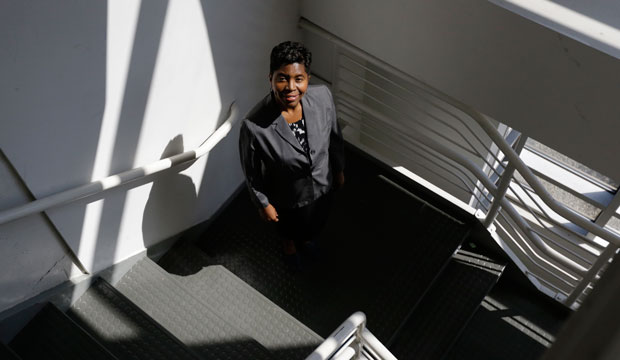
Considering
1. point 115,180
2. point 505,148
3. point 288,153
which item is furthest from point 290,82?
point 505,148

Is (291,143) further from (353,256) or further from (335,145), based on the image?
→ (353,256)

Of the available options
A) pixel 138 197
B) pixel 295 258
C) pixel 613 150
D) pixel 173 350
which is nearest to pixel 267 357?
pixel 173 350

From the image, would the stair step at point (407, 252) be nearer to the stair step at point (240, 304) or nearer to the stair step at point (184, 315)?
the stair step at point (240, 304)

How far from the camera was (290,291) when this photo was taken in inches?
130

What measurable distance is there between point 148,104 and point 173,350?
1079mm

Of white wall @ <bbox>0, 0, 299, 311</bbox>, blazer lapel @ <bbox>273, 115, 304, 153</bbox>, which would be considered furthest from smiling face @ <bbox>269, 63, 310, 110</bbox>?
white wall @ <bbox>0, 0, 299, 311</bbox>

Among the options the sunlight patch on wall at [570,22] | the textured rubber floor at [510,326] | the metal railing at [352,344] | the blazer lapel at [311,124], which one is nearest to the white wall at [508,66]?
the sunlight patch on wall at [570,22]

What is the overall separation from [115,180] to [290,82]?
80 centimetres

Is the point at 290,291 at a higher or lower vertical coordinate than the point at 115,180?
lower

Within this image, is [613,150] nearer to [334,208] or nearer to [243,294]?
[334,208]

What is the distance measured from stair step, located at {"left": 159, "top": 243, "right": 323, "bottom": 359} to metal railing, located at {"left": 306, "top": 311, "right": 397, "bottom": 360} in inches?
26.1

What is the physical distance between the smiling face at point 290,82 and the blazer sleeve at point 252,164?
210 millimetres

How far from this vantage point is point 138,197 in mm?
2773

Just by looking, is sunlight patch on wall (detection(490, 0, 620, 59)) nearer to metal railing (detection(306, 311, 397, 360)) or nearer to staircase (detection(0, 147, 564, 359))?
metal railing (detection(306, 311, 397, 360))
